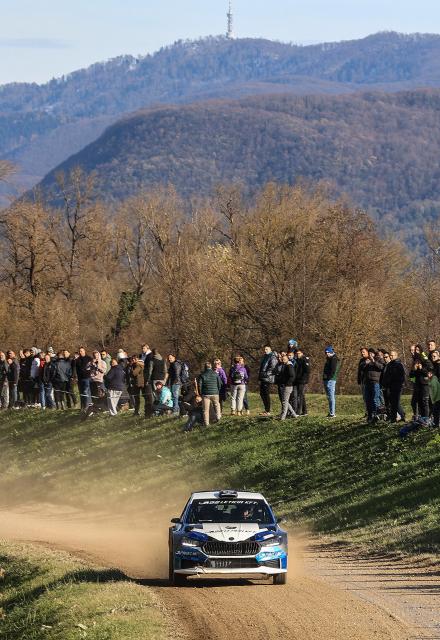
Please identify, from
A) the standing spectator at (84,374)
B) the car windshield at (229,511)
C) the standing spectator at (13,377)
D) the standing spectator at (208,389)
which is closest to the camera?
the car windshield at (229,511)

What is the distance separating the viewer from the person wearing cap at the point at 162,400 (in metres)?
40.6

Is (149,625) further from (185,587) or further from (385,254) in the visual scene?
(385,254)

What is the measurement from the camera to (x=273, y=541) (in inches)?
760

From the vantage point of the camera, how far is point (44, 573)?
23125 millimetres

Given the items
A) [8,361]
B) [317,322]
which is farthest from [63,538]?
[317,322]

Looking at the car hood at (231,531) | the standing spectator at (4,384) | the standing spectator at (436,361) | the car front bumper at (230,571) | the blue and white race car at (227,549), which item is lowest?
the standing spectator at (4,384)

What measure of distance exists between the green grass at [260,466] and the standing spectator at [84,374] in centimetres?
79

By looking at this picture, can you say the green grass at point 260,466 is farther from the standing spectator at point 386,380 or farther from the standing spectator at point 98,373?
the standing spectator at point 98,373

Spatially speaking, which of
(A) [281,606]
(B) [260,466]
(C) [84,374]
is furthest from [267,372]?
(A) [281,606]

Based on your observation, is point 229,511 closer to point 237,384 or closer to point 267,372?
point 267,372

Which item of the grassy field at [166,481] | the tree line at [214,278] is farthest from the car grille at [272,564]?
the tree line at [214,278]

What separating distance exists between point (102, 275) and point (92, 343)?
50.1 feet

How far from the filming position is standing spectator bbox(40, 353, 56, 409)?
44688mm

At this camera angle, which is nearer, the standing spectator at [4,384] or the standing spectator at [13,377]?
the standing spectator at [13,377]
